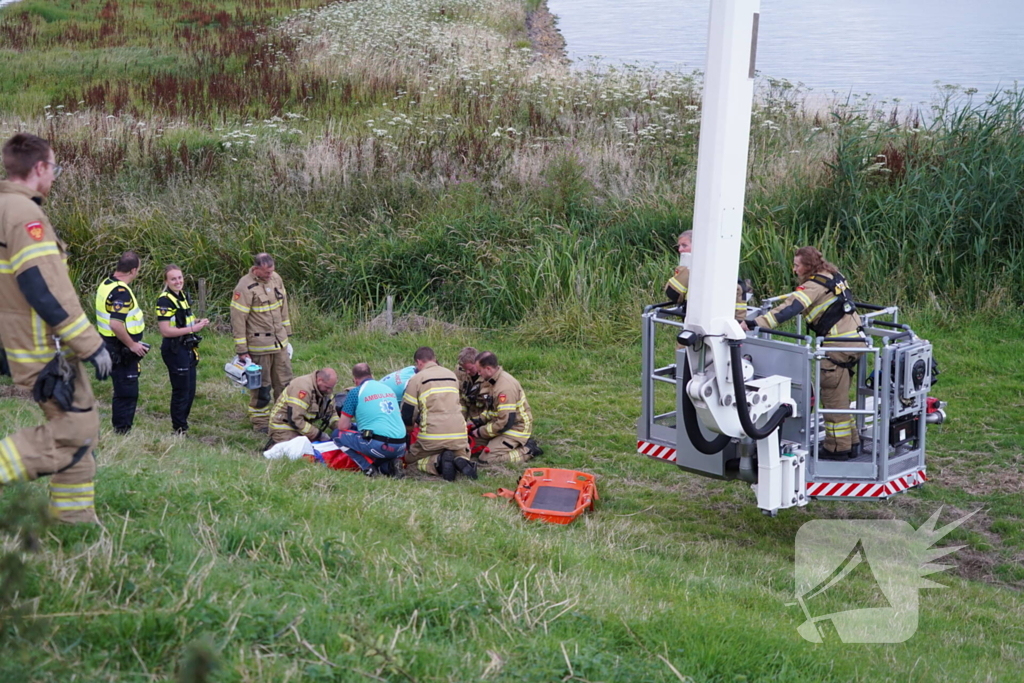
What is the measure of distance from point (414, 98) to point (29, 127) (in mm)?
7758

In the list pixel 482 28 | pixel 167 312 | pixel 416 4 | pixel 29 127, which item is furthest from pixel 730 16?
pixel 416 4

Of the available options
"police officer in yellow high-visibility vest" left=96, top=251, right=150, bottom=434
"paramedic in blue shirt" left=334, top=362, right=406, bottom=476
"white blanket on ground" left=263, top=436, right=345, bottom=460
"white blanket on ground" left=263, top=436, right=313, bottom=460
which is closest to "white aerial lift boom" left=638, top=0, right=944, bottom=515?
"paramedic in blue shirt" left=334, top=362, right=406, bottom=476

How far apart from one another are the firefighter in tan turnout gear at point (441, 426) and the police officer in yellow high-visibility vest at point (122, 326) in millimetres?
2788

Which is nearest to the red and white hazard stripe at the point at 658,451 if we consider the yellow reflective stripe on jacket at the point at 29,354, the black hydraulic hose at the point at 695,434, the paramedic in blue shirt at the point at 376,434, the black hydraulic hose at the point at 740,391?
the black hydraulic hose at the point at 695,434

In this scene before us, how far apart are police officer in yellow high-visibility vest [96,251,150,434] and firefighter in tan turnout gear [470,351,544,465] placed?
337cm

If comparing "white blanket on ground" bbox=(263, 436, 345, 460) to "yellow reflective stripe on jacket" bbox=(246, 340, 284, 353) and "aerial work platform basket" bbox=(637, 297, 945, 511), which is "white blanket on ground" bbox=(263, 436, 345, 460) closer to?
"yellow reflective stripe on jacket" bbox=(246, 340, 284, 353)

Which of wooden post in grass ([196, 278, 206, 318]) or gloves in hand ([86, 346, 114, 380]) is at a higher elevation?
gloves in hand ([86, 346, 114, 380])

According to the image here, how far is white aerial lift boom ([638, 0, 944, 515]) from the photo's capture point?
6.57 m

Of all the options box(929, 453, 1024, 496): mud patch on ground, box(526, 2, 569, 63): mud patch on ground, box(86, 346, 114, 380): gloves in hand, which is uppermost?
box(526, 2, 569, 63): mud patch on ground

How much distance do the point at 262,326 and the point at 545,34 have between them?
2542 centimetres

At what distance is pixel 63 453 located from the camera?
16.2ft

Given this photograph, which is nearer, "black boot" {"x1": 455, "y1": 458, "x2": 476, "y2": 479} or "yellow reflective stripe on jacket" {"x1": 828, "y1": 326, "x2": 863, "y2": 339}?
"yellow reflective stripe on jacket" {"x1": 828, "y1": 326, "x2": 863, "y2": 339}

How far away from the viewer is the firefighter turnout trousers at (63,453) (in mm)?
4816

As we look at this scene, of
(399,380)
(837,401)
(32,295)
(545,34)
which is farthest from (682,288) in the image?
(545,34)
